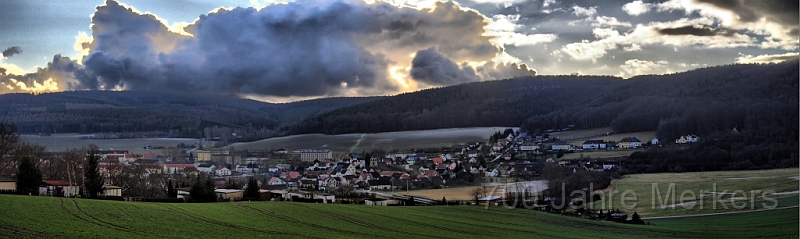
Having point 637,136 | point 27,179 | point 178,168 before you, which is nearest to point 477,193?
point 637,136

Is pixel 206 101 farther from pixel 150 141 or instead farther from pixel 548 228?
pixel 548 228

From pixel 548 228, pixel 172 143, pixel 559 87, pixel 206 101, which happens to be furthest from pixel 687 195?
pixel 206 101

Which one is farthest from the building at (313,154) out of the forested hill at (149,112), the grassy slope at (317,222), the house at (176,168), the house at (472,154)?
the grassy slope at (317,222)

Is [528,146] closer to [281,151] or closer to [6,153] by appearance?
[281,151]

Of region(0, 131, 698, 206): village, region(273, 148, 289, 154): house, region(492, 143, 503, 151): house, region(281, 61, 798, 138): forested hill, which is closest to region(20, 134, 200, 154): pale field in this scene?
region(0, 131, 698, 206): village

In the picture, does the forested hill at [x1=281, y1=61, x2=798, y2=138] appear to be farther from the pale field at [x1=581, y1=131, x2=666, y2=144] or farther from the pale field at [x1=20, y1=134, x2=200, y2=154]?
the pale field at [x1=20, y1=134, x2=200, y2=154]

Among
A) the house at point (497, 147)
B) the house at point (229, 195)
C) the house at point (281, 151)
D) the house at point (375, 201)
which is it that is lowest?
the house at point (375, 201)

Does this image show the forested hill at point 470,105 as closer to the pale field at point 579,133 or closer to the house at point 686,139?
the pale field at point 579,133
